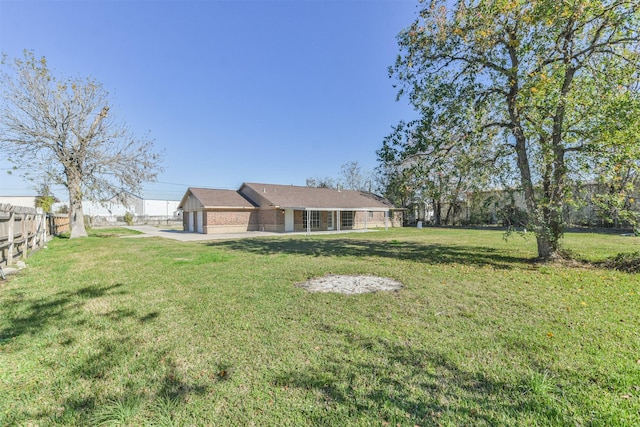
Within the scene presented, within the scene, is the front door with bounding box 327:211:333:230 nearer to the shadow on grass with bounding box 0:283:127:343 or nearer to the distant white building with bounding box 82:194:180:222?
the shadow on grass with bounding box 0:283:127:343

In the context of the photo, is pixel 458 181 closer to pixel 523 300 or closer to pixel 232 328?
pixel 523 300

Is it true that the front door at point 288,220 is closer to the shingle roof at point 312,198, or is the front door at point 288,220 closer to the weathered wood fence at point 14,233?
the shingle roof at point 312,198

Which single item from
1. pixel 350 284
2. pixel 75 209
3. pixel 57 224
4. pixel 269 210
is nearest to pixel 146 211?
pixel 57 224

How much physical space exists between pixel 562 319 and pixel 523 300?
97cm

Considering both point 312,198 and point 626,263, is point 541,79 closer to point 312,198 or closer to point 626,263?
point 626,263

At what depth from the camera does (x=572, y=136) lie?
774 centimetres

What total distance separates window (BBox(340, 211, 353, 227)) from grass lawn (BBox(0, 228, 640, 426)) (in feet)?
77.0

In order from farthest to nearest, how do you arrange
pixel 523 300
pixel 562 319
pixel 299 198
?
1. pixel 299 198
2. pixel 523 300
3. pixel 562 319

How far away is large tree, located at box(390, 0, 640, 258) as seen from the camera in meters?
7.22

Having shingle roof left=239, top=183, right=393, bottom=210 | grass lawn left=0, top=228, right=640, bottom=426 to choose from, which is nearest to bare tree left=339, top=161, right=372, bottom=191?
shingle roof left=239, top=183, right=393, bottom=210

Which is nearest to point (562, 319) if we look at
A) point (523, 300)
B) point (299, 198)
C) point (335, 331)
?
point (523, 300)

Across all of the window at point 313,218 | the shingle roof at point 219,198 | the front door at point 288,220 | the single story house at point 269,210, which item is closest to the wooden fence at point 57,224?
the single story house at point 269,210

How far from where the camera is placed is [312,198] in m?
28.9

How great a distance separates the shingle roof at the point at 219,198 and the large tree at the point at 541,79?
731 inches
